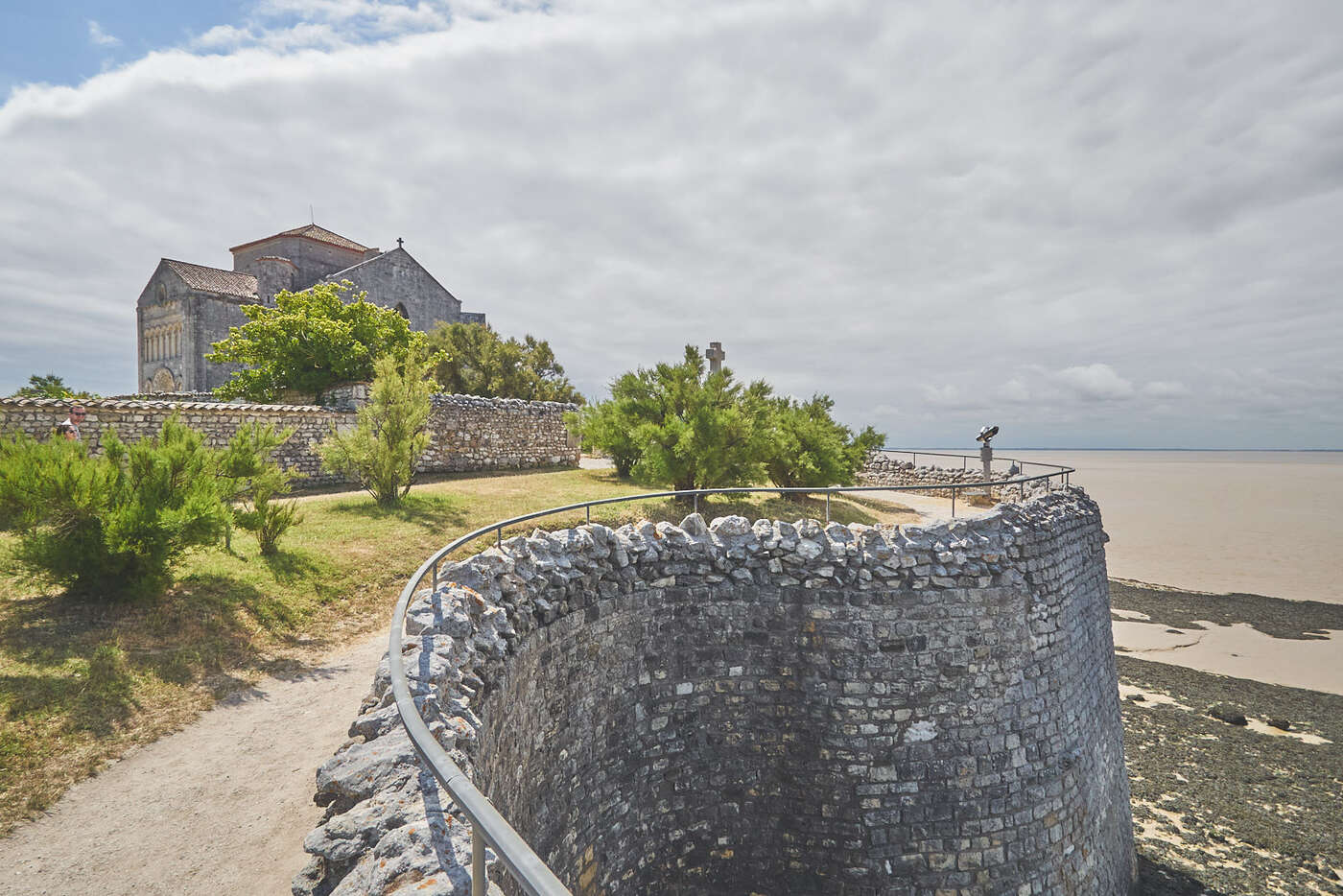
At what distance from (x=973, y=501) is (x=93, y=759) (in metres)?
18.1

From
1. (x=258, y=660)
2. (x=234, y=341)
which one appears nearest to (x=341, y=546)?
(x=258, y=660)

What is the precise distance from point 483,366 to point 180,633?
2480 cm

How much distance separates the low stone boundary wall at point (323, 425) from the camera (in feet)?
43.7

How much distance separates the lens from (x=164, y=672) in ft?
22.1

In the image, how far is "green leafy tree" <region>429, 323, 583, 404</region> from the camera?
3088 centimetres

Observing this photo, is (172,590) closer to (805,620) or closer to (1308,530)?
(805,620)

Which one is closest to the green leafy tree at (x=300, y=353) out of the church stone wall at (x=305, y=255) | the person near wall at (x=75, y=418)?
the person near wall at (x=75, y=418)

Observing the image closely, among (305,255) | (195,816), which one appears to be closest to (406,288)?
Result: (305,255)

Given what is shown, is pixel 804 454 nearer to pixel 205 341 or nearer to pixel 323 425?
pixel 323 425

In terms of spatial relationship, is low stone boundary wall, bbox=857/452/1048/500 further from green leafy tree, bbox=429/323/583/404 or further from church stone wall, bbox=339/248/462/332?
church stone wall, bbox=339/248/462/332

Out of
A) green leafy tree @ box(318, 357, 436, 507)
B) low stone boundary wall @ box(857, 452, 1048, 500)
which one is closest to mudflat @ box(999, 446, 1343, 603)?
low stone boundary wall @ box(857, 452, 1048, 500)

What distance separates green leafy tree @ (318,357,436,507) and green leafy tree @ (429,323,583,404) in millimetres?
14788

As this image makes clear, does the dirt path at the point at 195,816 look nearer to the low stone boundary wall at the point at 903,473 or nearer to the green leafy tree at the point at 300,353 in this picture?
the green leafy tree at the point at 300,353

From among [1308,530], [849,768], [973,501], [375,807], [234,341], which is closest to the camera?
[375,807]
